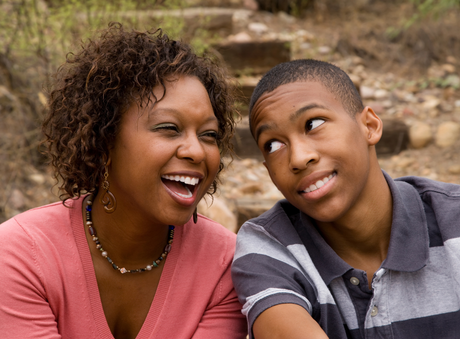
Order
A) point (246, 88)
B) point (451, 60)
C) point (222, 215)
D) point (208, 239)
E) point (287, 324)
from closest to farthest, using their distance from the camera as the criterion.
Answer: point (287, 324)
point (208, 239)
point (222, 215)
point (246, 88)
point (451, 60)

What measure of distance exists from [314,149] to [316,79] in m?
0.34

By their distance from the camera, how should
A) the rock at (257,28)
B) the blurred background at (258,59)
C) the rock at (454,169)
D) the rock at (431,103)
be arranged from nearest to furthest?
the blurred background at (258,59)
the rock at (454,169)
the rock at (431,103)
the rock at (257,28)

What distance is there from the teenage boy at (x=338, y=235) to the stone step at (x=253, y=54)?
3.49 meters

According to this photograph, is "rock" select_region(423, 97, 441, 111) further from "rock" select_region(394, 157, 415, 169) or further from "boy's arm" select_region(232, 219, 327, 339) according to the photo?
"boy's arm" select_region(232, 219, 327, 339)

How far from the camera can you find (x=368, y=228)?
6.43 feet

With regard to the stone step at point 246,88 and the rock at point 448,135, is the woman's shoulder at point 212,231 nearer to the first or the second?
the stone step at point 246,88

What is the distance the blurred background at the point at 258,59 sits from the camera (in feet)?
14.0

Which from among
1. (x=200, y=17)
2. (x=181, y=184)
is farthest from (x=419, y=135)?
(x=181, y=184)

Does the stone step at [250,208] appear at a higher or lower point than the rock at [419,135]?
lower

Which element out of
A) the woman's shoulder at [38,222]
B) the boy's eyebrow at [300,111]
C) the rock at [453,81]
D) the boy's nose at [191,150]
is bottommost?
the rock at [453,81]

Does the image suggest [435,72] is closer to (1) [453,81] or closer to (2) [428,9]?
(1) [453,81]

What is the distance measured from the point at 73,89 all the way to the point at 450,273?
1.66m

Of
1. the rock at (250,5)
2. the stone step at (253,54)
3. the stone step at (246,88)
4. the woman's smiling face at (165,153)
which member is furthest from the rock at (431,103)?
the woman's smiling face at (165,153)

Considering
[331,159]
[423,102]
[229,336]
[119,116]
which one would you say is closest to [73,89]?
[119,116]
